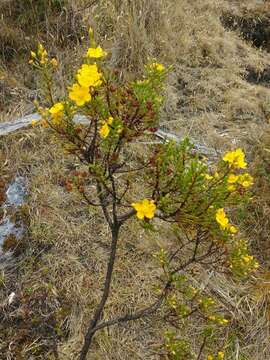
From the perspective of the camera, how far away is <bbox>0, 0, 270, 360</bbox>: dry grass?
7.45ft

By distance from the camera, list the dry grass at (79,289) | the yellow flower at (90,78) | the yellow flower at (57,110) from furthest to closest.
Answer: the dry grass at (79,289) → the yellow flower at (57,110) → the yellow flower at (90,78)

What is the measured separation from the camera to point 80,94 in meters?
1.25

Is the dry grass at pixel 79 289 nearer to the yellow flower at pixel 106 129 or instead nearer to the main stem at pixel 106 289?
the main stem at pixel 106 289

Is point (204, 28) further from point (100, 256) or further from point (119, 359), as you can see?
point (119, 359)

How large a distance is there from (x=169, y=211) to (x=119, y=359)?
1131mm

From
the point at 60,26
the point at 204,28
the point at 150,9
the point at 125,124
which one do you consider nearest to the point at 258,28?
the point at 204,28

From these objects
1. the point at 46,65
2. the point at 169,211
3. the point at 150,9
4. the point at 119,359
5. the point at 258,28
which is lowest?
the point at 119,359

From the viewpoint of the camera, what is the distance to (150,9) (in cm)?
406

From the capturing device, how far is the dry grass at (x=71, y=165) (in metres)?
2.27

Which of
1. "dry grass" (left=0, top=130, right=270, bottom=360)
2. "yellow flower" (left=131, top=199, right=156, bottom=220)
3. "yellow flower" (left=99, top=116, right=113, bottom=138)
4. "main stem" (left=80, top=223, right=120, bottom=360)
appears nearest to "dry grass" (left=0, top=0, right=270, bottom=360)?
"dry grass" (left=0, top=130, right=270, bottom=360)

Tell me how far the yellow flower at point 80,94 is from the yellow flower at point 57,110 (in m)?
0.09

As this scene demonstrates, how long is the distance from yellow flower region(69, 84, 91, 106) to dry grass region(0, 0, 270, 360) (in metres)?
1.35

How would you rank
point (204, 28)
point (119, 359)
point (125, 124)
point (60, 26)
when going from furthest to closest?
point (204, 28) → point (60, 26) → point (119, 359) → point (125, 124)

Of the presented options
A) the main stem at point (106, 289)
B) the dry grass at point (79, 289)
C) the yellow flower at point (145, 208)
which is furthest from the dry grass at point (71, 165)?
the yellow flower at point (145, 208)
